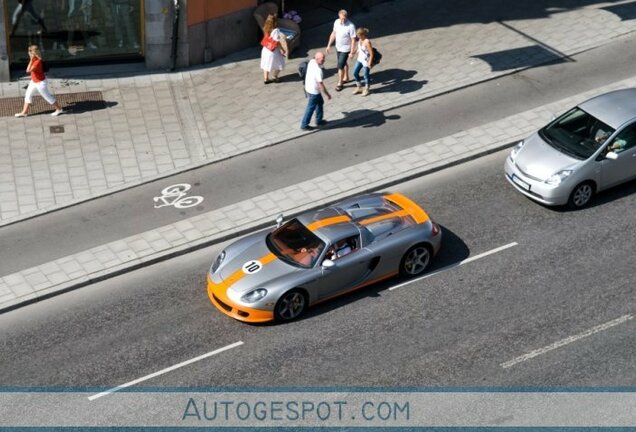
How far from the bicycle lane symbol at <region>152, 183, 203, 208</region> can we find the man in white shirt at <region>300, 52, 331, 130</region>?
332cm

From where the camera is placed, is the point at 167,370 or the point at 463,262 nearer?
the point at 167,370

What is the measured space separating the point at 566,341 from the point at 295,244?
489 centimetres

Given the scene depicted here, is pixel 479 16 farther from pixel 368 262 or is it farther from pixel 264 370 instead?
pixel 264 370

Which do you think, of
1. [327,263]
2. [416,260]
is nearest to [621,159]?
[416,260]

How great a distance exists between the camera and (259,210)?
22.3 m

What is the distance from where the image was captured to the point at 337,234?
759 inches

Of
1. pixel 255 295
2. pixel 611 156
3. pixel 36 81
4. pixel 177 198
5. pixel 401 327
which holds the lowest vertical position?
pixel 177 198

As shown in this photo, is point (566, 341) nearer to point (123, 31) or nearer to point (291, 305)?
point (291, 305)

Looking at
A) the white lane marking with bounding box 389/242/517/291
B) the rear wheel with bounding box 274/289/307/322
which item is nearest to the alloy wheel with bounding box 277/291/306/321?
the rear wheel with bounding box 274/289/307/322

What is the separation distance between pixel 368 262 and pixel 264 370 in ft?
9.18

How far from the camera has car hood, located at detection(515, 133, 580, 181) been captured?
21.6m

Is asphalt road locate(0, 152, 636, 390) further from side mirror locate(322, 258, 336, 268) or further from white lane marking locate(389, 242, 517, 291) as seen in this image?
side mirror locate(322, 258, 336, 268)

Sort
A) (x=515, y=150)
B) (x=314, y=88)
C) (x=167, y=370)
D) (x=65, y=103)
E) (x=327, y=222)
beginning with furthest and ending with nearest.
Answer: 1. (x=65, y=103)
2. (x=314, y=88)
3. (x=515, y=150)
4. (x=327, y=222)
5. (x=167, y=370)


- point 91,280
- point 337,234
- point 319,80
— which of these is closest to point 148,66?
point 319,80
